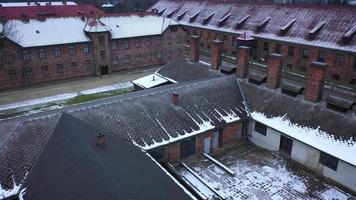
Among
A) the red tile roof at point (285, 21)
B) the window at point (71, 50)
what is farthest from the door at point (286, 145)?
the window at point (71, 50)

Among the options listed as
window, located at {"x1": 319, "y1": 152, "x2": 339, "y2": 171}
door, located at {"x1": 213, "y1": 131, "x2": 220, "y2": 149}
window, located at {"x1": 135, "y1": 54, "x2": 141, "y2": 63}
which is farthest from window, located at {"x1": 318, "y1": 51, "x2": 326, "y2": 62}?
window, located at {"x1": 135, "y1": 54, "x2": 141, "y2": 63}

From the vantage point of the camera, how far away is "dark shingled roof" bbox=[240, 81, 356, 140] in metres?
16.5

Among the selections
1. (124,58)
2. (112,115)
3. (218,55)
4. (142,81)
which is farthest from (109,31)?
(112,115)

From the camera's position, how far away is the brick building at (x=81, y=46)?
34312mm

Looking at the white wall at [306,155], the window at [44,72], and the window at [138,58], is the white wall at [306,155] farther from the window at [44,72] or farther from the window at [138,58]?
the window at [44,72]

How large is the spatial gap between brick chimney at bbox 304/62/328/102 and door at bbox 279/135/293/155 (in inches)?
117

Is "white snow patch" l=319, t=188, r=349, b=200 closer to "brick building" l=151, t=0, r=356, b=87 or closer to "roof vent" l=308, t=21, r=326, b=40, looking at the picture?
"brick building" l=151, t=0, r=356, b=87

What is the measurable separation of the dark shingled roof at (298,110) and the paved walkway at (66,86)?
20.4m

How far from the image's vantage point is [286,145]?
1836 cm

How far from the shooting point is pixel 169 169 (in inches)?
671

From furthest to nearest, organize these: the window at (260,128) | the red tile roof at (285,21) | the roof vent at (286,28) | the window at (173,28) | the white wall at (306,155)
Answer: the window at (173,28) → the roof vent at (286,28) → the red tile roof at (285,21) → the window at (260,128) → the white wall at (306,155)

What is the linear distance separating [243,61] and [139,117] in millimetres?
9499

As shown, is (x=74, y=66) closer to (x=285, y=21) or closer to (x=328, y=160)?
(x=285, y=21)

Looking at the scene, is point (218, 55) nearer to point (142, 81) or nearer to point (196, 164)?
point (142, 81)
